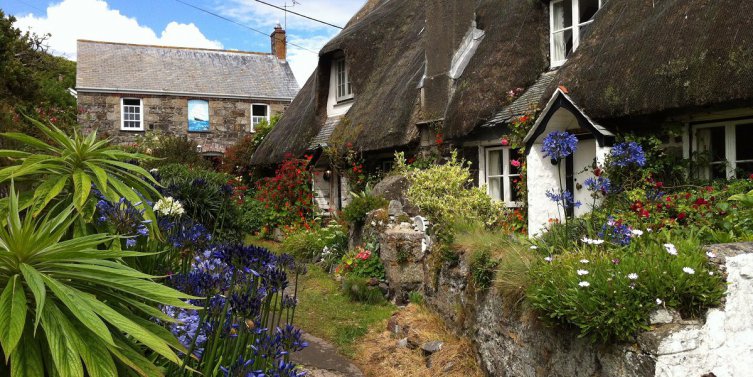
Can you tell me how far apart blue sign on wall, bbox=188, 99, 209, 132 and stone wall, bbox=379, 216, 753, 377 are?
69.7 ft

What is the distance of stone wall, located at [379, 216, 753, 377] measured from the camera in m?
3.59

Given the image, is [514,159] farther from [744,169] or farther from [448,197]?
[744,169]

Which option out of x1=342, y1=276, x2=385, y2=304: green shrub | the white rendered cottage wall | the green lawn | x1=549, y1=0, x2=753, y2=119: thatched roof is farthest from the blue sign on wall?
x1=549, y1=0, x2=753, y2=119: thatched roof

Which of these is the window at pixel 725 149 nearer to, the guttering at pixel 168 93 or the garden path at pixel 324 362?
the garden path at pixel 324 362

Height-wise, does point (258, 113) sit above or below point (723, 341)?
above

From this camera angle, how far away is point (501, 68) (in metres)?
10.4

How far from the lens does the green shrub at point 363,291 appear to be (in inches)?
340

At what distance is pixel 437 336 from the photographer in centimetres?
653

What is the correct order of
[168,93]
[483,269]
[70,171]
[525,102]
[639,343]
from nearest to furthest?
[70,171]
[639,343]
[483,269]
[525,102]
[168,93]

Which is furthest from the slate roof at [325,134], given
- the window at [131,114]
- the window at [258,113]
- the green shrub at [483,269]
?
the window at [131,114]

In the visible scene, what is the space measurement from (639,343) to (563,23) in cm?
796

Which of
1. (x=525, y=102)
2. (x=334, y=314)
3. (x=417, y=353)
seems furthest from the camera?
(x=525, y=102)

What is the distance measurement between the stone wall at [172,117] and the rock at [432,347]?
1872 cm

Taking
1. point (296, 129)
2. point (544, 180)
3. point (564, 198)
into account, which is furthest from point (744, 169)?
point (296, 129)
